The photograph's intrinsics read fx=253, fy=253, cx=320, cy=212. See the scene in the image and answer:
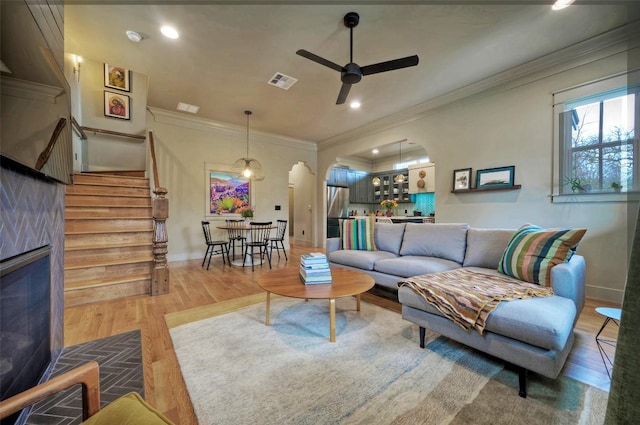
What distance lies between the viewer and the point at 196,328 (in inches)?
86.0

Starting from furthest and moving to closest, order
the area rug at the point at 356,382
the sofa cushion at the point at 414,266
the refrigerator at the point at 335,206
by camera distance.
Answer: the refrigerator at the point at 335,206 < the sofa cushion at the point at 414,266 < the area rug at the point at 356,382

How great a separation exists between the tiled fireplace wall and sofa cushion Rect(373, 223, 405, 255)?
10.4 ft

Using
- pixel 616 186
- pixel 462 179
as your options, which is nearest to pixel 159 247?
pixel 462 179

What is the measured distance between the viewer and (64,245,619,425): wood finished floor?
1.48m

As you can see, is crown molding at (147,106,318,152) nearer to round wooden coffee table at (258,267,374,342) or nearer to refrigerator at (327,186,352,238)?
refrigerator at (327,186,352,238)

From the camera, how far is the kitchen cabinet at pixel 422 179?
6.49m

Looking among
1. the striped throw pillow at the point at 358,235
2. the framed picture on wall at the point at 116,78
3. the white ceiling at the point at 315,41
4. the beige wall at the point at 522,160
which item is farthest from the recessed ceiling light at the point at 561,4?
the framed picture on wall at the point at 116,78

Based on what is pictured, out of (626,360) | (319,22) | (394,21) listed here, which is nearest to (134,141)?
→ (319,22)

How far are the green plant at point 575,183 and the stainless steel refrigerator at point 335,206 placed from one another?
16.4ft

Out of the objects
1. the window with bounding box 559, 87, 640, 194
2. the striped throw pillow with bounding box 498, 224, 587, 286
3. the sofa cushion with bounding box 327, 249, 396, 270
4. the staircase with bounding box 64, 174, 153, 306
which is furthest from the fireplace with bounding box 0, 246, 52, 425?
the window with bounding box 559, 87, 640, 194

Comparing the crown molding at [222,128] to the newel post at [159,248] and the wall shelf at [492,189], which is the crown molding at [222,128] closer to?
the newel post at [159,248]

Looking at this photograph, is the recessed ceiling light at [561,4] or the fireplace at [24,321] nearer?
the fireplace at [24,321]

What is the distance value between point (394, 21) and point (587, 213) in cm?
312

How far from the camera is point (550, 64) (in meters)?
3.22
